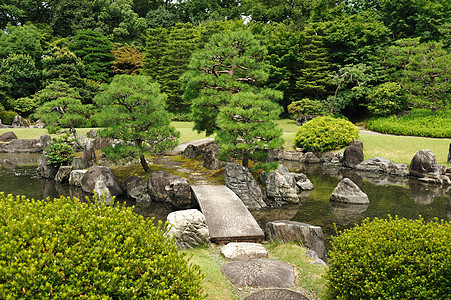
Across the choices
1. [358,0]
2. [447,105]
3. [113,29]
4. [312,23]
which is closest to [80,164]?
[447,105]

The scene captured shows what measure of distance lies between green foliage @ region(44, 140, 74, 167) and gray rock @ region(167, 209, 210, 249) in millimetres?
9697

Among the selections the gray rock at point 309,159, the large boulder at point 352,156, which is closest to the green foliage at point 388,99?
the large boulder at point 352,156

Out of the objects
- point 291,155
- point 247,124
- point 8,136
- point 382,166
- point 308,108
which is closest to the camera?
point 247,124

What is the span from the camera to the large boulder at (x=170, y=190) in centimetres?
979

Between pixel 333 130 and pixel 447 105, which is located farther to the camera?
pixel 447 105

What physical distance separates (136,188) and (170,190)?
68.4 inches

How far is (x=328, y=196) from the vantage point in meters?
11.5

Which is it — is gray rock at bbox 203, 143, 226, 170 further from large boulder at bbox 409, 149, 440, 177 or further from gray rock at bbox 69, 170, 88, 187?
large boulder at bbox 409, 149, 440, 177

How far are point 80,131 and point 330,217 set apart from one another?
21469mm

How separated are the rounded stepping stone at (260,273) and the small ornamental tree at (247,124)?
5667 millimetres

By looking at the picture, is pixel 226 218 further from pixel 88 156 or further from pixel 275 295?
pixel 88 156

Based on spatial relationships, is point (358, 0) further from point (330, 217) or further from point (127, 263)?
point (127, 263)

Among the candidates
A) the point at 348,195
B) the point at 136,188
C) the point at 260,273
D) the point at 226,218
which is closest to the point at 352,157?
the point at 348,195

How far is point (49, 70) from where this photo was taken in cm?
2988
